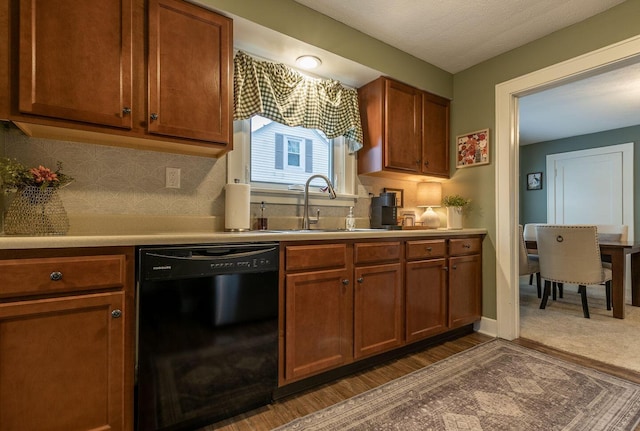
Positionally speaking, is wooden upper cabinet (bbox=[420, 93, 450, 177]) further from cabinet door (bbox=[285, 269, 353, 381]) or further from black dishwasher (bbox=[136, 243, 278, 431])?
black dishwasher (bbox=[136, 243, 278, 431])

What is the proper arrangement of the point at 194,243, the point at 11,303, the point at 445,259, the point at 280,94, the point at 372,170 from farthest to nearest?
the point at 372,170 < the point at 445,259 < the point at 280,94 < the point at 194,243 < the point at 11,303

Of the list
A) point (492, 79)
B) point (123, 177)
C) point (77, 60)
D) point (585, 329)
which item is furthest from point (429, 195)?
point (77, 60)

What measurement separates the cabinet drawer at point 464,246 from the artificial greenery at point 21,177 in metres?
2.52

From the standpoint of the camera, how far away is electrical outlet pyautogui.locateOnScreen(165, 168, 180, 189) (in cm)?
190

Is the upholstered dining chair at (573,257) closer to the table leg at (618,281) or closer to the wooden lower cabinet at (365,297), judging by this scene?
the table leg at (618,281)

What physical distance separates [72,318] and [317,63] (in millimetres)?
2117

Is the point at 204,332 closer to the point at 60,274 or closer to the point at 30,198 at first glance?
the point at 60,274

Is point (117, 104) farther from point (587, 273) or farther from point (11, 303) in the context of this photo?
point (587, 273)

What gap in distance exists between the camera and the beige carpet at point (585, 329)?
2309mm

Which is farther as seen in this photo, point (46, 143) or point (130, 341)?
point (46, 143)

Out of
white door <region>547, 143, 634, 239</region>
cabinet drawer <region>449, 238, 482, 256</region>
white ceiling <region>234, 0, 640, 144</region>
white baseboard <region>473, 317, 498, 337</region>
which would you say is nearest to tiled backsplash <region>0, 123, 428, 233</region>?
white ceiling <region>234, 0, 640, 144</region>

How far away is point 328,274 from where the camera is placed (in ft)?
5.96

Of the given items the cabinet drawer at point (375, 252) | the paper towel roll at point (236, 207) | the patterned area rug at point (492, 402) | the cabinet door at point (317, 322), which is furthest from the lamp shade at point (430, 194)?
the paper towel roll at point (236, 207)

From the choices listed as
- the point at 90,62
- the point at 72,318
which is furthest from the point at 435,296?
the point at 90,62
